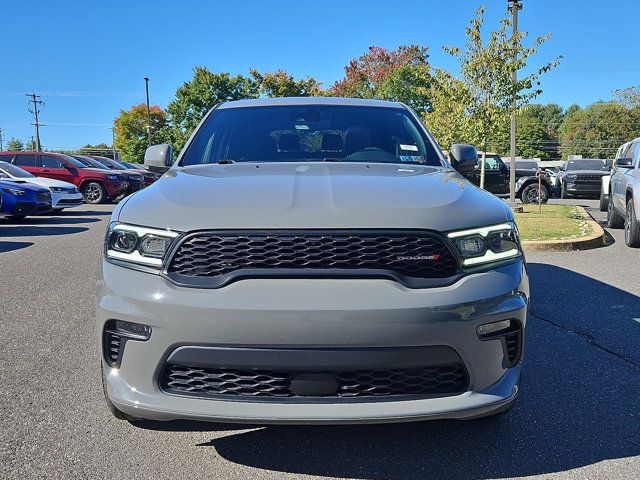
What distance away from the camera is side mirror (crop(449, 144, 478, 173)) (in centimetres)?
390

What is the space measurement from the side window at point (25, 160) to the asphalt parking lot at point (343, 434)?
15792mm

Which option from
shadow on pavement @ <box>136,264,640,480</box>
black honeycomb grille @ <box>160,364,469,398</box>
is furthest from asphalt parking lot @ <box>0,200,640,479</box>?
black honeycomb grille @ <box>160,364,469,398</box>

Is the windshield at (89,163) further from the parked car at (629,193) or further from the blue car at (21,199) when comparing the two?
the parked car at (629,193)

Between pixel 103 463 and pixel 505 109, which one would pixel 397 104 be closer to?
pixel 103 463

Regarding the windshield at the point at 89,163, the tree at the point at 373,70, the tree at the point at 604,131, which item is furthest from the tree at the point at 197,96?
the tree at the point at 604,131

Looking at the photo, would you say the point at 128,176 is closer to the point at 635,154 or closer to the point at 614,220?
the point at 614,220

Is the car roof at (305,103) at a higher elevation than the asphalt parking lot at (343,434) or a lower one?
higher

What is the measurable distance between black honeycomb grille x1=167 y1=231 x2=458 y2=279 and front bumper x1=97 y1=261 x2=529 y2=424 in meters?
0.08

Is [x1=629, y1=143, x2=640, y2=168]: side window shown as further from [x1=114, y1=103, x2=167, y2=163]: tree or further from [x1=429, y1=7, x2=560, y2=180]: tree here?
[x1=114, y1=103, x2=167, y2=163]: tree

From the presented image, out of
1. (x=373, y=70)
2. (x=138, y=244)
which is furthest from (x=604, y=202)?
(x=373, y=70)

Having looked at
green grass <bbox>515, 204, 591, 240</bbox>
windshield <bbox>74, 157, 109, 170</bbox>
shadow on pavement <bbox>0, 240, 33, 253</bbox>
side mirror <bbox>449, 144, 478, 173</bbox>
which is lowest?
green grass <bbox>515, 204, 591, 240</bbox>

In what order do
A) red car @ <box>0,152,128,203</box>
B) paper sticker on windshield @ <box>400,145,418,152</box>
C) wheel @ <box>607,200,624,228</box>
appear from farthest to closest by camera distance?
red car @ <box>0,152,128,203</box> < wheel @ <box>607,200,624,228</box> < paper sticker on windshield @ <box>400,145,418,152</box>

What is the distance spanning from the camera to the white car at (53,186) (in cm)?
1444

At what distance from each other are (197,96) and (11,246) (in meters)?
45.1
